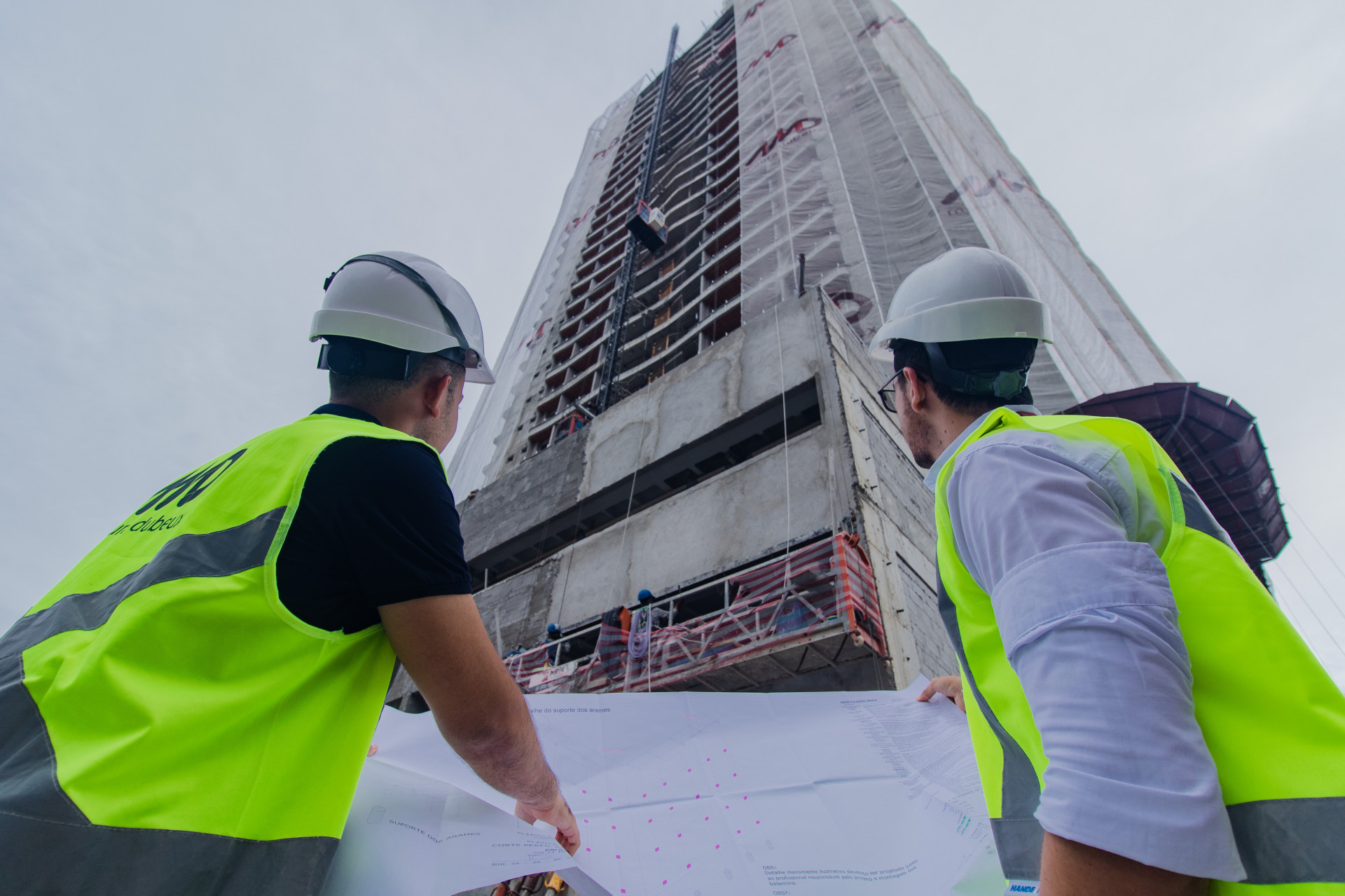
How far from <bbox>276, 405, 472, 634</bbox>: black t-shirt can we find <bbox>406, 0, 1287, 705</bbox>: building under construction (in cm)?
594

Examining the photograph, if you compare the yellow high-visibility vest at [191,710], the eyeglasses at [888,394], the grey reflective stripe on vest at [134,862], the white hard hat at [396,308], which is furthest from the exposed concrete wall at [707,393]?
the grey reflective stripe on vest at [134,862]

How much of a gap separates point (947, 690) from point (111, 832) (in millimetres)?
2291

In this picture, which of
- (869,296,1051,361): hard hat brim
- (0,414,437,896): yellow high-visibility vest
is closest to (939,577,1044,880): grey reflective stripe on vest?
(869,296,1051,361): hard hat brim

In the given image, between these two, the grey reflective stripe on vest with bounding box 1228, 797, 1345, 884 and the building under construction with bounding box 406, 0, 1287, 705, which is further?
the building under construction with bounding box 406, 0, 1287, 705

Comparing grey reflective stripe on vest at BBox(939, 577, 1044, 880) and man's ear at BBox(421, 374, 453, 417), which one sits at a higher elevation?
man's ear at BBox(421, 374, 453, 417)

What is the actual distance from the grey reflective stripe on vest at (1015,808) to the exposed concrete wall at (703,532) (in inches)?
284

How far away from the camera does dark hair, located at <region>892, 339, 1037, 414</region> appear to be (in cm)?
173

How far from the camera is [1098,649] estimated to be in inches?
35.7

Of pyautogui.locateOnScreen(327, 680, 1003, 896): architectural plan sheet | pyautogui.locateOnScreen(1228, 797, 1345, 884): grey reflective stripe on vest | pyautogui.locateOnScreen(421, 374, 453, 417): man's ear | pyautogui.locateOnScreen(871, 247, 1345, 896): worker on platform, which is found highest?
pyautogui.locateOnScreen(421, 374, 453, 417): man's ear

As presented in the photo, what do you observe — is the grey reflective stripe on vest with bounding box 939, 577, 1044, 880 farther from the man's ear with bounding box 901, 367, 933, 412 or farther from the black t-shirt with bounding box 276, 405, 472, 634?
the black t-shirt with bounding box 276, 405, 472, 634

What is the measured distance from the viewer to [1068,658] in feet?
3.04

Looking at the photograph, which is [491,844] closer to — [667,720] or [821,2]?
[667,720]

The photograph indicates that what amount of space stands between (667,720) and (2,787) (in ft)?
6.01

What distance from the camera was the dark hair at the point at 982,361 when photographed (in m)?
1.73
